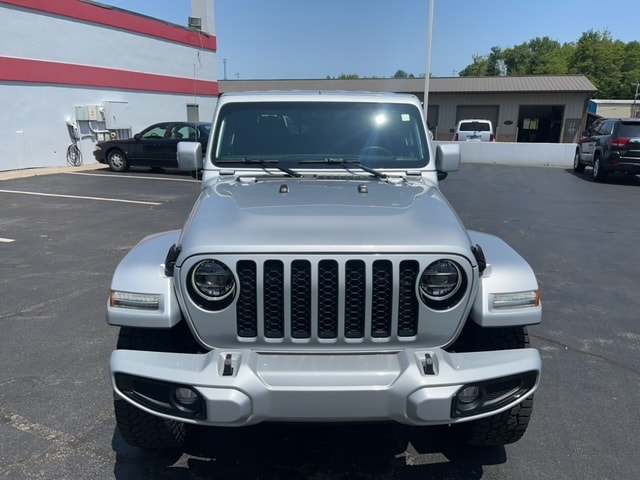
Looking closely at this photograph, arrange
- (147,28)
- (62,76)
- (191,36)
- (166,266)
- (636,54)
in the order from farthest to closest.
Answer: (636,54) < (191,36) < (147,28) < (62,76) < (166,266)

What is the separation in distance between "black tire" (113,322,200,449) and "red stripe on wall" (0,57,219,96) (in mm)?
15428

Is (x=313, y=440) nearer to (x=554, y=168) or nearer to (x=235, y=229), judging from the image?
(x=235, y=229)

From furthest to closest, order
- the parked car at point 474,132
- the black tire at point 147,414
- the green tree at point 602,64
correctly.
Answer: the green tree at point 602,64
the parked car at point 474,132
the black tire at point 147,414

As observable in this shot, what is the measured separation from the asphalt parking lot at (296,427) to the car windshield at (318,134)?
6.08 feet

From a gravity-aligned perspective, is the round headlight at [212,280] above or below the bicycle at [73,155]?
above

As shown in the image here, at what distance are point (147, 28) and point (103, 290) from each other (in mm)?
17270

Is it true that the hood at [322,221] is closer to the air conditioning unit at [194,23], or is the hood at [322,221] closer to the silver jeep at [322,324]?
the silver jeep at [322,324]

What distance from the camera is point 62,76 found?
16719mm

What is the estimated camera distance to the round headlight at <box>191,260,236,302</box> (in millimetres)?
2393

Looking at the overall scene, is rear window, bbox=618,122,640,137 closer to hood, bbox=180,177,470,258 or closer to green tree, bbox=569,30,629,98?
hood, bbox=180,177,470,258

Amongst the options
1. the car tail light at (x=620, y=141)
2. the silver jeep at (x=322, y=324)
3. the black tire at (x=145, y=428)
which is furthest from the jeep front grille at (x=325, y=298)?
the car tail light at (x=620, y=141)

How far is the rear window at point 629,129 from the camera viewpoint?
14.5 m

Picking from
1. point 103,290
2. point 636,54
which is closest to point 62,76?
point 103,290

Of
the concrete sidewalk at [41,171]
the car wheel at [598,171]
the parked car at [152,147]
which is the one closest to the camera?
the concrete sidewalk at [41,171]
